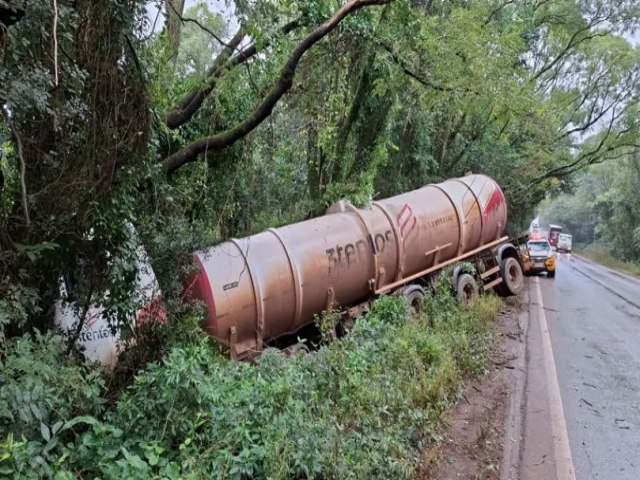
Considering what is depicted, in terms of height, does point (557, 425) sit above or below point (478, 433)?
below

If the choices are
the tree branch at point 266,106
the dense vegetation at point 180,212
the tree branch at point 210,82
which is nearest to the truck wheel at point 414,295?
the dense vegetation at point 180,212

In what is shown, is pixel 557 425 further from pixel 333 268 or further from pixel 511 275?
pixel 511 275

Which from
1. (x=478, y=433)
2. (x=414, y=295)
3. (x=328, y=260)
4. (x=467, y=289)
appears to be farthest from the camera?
(x=467, y=289)

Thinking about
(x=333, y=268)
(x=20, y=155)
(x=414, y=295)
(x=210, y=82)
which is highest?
(x=210, y=82)

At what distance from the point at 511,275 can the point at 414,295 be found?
458cm

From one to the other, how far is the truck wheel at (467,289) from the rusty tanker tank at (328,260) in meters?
0.55

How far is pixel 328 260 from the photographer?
8.53m

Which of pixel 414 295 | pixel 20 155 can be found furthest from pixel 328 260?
pixel 20 155

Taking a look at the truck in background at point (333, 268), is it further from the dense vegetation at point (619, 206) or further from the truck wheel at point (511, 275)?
the dense vegetation at point (619, 206)

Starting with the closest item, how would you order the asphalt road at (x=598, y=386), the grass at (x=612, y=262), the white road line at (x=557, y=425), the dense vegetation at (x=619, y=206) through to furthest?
the white road line at (x=557, y=425) → the asphalt road at (x=598, y=386) → the grass at (x=612, y=262) → the dense vegetation at (x=619, y=206)

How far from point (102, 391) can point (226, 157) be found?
435cm

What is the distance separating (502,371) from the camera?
23.8 ft

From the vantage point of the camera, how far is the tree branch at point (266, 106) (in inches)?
235

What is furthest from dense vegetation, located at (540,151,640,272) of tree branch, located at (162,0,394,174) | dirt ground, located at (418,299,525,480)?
tree branch, located at (162,0,394,174)
